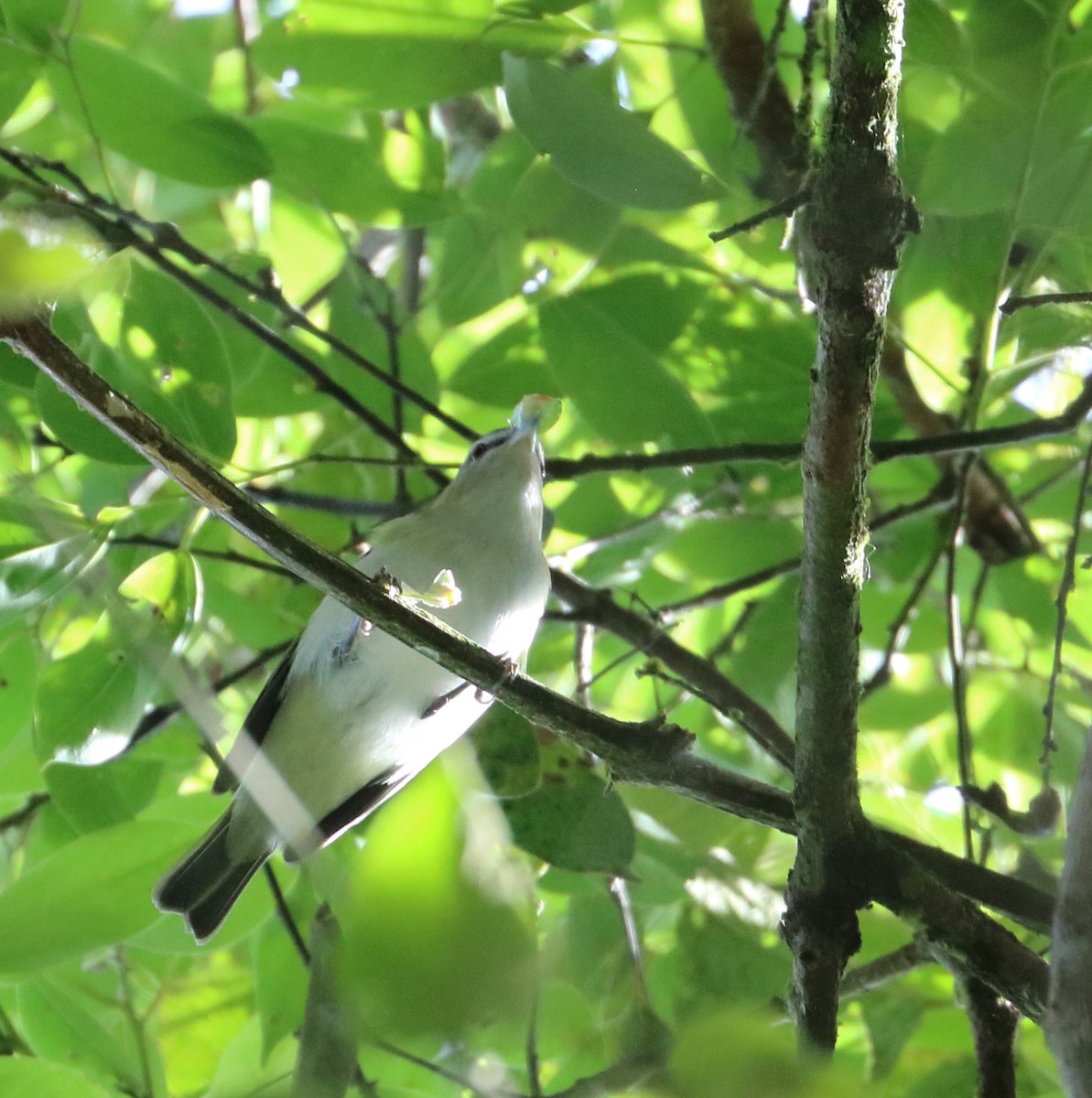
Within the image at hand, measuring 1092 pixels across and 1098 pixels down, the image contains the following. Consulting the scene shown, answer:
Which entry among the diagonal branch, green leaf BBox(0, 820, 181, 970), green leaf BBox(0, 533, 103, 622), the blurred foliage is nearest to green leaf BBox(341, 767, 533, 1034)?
the blurred foliage

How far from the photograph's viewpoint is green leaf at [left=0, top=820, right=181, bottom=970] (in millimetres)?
1599

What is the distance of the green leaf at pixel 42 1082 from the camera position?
1491 mm

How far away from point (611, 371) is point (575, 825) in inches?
30.5

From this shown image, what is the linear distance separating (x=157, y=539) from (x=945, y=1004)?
1.57 meters

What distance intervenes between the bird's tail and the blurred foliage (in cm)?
4

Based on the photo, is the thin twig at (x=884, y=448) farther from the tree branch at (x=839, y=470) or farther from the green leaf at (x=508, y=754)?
the tree branch at (x=839, y=470)

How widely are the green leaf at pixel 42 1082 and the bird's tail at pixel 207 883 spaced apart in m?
0.37

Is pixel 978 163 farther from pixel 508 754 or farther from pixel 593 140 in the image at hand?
pixel 508 754

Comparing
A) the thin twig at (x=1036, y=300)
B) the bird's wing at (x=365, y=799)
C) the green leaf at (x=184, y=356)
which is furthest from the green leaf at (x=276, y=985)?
Result: the thin twig at (x=1036, y=300)

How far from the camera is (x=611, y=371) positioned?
81.3 inches

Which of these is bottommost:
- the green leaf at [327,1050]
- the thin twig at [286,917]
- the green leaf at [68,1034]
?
the green leaf at [327,1050]

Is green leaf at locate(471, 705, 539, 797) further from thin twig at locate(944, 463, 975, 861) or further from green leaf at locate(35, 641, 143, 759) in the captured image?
thin twig at locate(944, 463, 975, 861)

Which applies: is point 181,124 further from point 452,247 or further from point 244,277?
point 452,247

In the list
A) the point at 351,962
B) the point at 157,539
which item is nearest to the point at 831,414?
the point at 351,962
